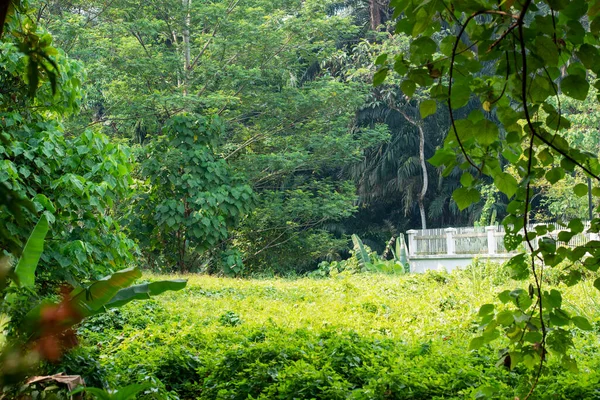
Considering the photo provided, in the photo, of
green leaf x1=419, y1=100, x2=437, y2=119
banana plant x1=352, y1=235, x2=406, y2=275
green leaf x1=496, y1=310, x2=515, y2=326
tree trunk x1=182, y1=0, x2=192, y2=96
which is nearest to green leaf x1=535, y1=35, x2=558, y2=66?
green leaf x1=419, y1=100, x2=437, y2=119

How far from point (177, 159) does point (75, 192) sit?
8.21 meters

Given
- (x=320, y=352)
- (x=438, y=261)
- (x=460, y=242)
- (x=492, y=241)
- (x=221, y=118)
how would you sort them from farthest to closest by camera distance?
(x=438, y=261) < (x=460, y=242) < (x=492, y=241) < (x=221, y=118) < (x=320, y=352)

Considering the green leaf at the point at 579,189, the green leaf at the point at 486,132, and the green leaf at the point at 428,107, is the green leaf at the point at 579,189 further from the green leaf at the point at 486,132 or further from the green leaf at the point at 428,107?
the green leaf at the point at 428,107

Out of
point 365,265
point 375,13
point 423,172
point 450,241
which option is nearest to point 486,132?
point 365,265

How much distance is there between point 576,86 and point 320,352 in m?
3.41

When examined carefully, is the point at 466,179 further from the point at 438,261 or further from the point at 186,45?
the point at 438,261

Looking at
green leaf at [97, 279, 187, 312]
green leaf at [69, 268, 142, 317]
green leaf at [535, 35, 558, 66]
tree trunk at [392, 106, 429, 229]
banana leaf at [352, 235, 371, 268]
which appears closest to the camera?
green leaf at [535, 35, 558, 66]

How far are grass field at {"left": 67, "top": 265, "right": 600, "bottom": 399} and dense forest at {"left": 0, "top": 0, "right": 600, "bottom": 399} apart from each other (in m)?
0.03

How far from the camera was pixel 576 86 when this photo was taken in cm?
149

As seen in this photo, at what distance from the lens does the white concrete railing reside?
51.5 feet

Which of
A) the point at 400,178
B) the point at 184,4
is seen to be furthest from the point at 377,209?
the point at 184,4

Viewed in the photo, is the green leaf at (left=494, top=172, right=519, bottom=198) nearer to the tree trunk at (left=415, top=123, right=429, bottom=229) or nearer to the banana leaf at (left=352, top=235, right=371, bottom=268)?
the banana leaf at (left=352, top=235, right=371, bottom=268)

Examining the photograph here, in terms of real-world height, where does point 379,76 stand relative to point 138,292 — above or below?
above

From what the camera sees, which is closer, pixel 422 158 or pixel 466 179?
pixel 466 179
